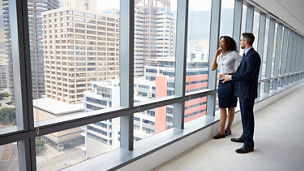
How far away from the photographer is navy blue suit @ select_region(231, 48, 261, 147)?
265cm

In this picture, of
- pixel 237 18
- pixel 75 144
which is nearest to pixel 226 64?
pixel 237 18

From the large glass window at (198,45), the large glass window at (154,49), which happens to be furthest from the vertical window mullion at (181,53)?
the large glass window at (198,45)

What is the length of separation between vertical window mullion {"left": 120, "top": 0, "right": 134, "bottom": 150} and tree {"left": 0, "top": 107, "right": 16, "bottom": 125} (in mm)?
969

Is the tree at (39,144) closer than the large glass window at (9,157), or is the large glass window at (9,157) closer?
the large glass window at (9,157)

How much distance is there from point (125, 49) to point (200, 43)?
1.66 meters

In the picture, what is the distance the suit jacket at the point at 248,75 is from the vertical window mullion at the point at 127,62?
1.37 metres

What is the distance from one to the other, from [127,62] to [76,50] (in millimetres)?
511

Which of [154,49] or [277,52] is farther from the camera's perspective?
[277,52]

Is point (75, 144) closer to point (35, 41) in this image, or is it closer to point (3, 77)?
point (3, 77)

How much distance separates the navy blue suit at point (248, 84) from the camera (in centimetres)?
265

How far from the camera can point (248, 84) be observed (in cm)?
274

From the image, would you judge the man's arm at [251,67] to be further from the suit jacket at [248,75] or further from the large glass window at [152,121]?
the large glass window at [152,121]

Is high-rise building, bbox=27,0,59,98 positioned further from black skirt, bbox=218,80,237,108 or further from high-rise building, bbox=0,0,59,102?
black skirt, bbox=218,80,237,108

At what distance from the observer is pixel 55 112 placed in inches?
68.1
